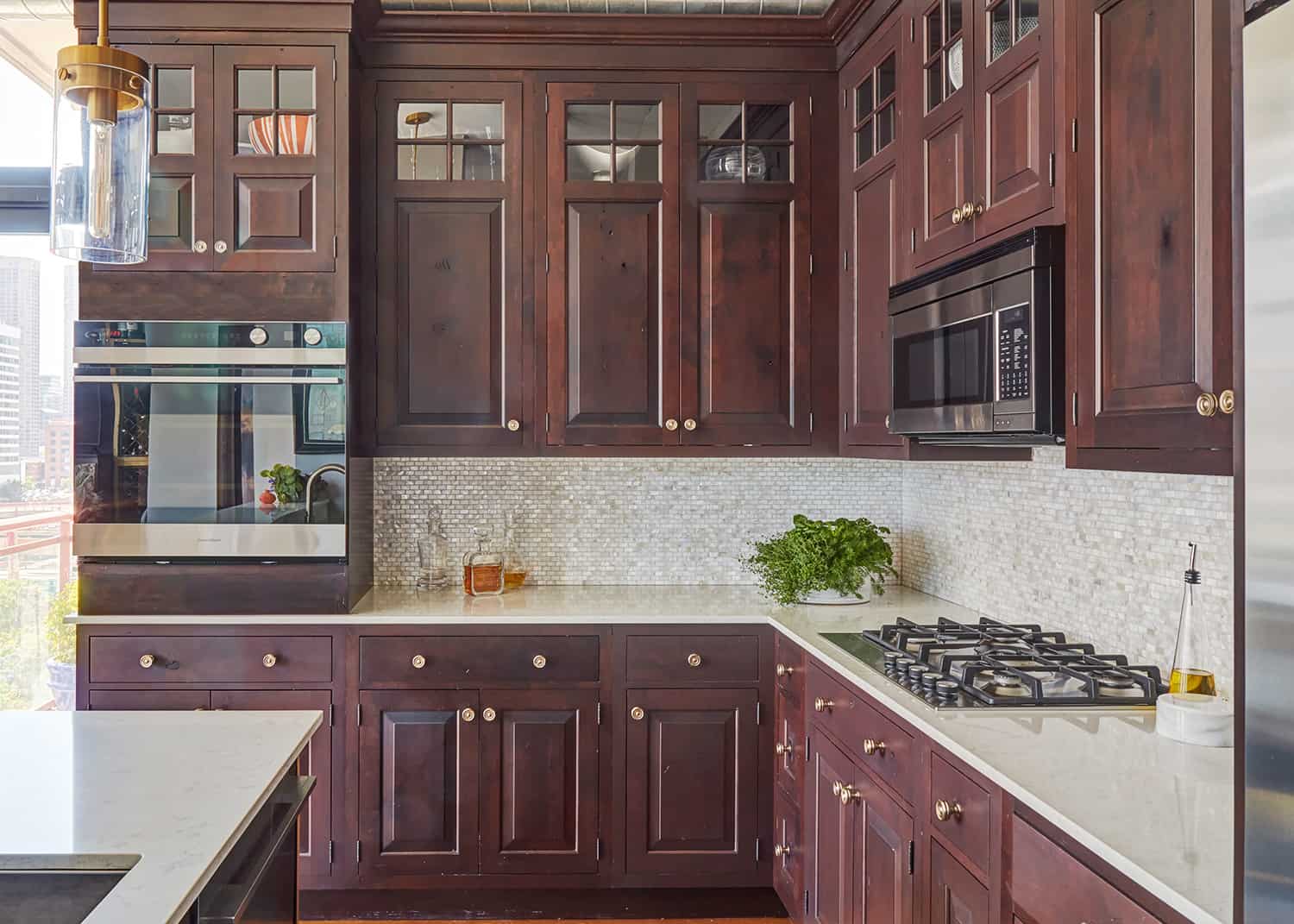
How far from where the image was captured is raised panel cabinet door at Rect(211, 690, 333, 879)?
2.66m

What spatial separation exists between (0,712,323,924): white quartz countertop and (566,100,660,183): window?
6.21ft

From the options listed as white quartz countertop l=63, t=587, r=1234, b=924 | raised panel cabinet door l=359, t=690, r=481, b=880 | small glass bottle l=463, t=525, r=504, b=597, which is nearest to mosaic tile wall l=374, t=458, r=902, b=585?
small glass bottle l=463, t=525, r=504, b=597

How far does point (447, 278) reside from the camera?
2.89 meters

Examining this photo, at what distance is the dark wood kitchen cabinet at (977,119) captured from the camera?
173 centimetres

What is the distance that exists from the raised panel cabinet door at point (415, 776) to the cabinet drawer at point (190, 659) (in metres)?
0.28

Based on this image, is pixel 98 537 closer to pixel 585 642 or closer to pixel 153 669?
pixel 153 669

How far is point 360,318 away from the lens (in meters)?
2.85

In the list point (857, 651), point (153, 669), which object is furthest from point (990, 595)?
point (153, 669)

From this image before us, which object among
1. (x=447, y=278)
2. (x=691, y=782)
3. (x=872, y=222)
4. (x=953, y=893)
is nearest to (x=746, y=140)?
(x=872, y=222)

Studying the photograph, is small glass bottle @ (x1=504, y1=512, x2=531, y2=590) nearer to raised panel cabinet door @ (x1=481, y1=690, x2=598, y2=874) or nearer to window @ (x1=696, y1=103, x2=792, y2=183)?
raised panel cabinet door @ (x1=481, y1=690, x2=598, y2=874)

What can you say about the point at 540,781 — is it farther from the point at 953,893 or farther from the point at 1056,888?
the point at 1056,888

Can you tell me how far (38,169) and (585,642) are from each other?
2457 mm

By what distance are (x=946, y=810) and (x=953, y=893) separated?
0.47 ft

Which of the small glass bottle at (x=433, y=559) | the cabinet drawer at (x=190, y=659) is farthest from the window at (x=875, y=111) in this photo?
the cabinet drawer at (x=190, y=659)
